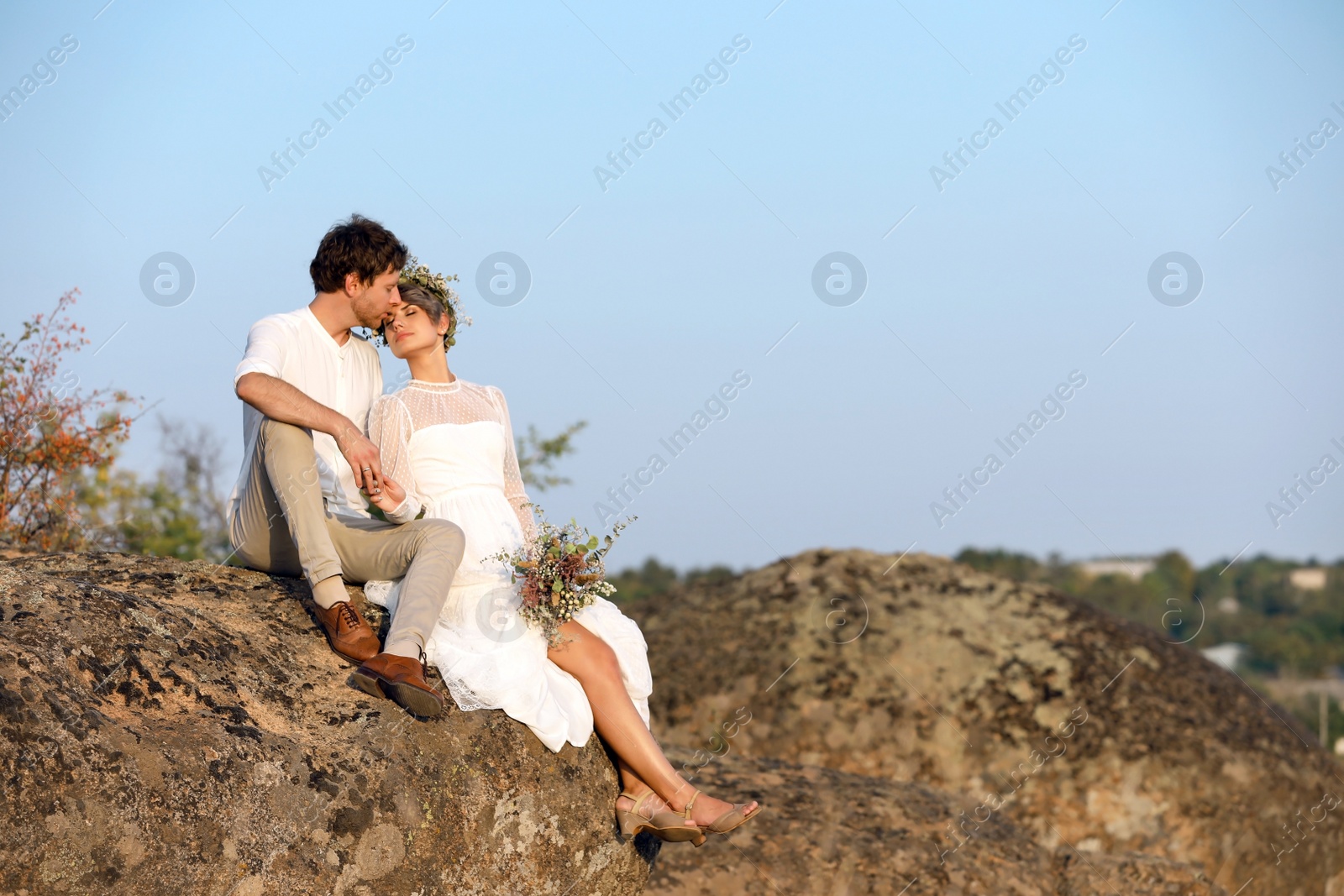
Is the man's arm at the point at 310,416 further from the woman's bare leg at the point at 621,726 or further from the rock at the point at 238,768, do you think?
the woman's bare leg at the point at 621,726

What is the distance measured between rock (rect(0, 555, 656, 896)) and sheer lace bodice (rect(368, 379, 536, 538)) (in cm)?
72

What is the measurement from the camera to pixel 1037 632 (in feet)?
35.1

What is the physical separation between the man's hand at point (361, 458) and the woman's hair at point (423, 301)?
3.19 ft

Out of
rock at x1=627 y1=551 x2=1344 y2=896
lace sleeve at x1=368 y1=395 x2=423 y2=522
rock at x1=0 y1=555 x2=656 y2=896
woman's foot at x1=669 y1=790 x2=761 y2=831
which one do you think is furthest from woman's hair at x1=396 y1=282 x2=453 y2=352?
rock at x1=627 y1=551 x2=1344 y2=896

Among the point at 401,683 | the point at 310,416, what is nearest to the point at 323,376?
the point at 310,416

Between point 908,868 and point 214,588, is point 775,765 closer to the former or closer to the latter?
point 908,868

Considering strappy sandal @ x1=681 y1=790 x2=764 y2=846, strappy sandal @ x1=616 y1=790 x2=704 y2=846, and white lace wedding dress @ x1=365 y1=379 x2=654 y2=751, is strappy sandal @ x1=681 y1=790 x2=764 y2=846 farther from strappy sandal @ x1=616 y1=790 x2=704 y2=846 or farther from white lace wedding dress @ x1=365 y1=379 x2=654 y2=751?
white lace wedding dress @ x1=365 y1=379 x2=654 y2=751

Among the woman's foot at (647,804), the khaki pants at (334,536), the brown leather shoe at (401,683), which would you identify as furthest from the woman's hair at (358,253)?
the woman's foot at (647,804)

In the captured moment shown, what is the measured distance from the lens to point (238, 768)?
4.06 m

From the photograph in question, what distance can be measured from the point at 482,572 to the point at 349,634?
67 cm

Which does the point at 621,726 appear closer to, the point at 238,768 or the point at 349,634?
the point at 349,634

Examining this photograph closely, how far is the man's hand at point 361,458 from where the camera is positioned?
518cm

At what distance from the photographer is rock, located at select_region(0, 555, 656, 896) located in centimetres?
365

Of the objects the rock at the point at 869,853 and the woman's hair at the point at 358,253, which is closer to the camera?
the woman's hair at the point at 358,253
